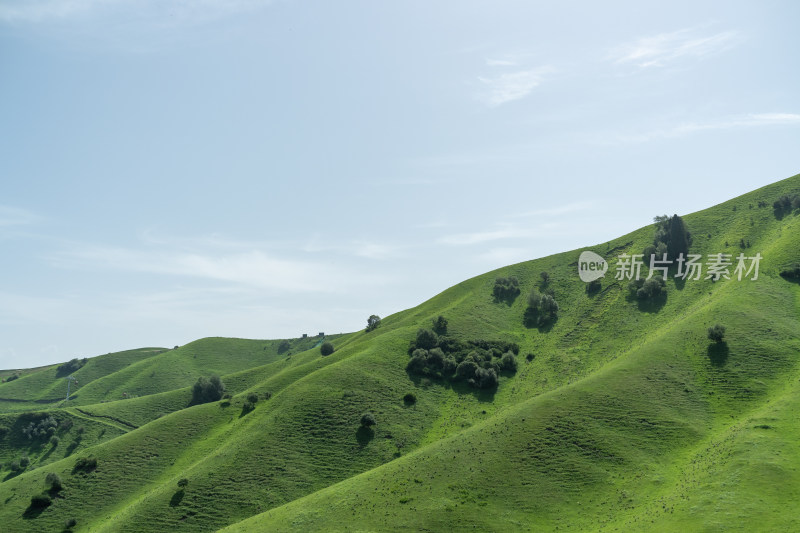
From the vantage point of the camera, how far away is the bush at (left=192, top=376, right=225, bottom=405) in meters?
136

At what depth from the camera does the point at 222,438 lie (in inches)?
3841

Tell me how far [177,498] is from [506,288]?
322ft

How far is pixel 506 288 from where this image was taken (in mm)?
146125

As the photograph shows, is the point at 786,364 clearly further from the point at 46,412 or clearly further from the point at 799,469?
the point at 46,412

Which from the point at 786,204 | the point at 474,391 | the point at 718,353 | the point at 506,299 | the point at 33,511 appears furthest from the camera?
the point at 506,299

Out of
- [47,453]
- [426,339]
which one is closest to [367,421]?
[426,339]

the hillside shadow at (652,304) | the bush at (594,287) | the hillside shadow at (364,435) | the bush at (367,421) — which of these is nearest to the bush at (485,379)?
the bush at (367,421)

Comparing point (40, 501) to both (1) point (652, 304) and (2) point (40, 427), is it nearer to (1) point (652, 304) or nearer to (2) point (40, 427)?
(2) point (40, 427)

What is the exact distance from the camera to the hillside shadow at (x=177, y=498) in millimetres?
74500

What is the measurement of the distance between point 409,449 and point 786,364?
6118 cm

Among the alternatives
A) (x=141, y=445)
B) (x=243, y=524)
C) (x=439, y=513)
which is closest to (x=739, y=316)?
(x=439, y=513)

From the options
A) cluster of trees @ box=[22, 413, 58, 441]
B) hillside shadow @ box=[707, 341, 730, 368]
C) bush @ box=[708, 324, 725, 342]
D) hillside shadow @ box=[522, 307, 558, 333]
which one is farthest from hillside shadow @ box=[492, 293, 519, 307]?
cluster of trees @ box=[22, 413, 58, 441]

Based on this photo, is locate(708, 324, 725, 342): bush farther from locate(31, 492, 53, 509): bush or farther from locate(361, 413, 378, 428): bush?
locate(31, 492, 53, 509): bush

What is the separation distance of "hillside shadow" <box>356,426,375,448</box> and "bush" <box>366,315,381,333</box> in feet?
221
